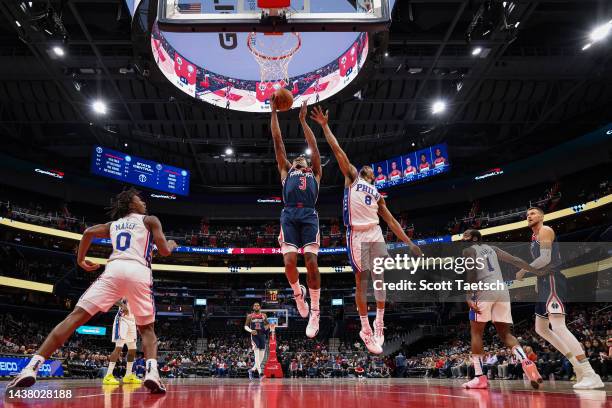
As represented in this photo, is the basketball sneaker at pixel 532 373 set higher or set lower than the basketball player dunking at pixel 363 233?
lower

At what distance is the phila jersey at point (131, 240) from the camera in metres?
4.79

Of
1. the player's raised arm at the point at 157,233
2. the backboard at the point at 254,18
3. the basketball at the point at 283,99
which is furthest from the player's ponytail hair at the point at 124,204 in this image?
the backboard at the point at 254,18

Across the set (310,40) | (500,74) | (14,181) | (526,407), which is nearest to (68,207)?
(14,181)

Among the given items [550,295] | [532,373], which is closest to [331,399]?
[532,373]

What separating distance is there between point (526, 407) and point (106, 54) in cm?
1897

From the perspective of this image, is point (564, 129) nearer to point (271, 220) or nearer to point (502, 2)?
point (502, 2)

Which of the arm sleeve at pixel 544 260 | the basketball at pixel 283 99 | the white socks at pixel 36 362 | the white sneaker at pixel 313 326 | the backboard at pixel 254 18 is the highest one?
the backboard at pixel 254 18

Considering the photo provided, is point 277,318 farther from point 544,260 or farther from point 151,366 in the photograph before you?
point 151,366

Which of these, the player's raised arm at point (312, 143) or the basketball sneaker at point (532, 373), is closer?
the basketball sneaker at point (532, 373)

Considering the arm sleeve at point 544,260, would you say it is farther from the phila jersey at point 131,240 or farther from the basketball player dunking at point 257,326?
the basketball player dunking at point 257,326

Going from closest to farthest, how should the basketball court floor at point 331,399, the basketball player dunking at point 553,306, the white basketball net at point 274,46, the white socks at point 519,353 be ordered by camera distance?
the basketball court floor at point 331,399 → the basketball player dunking at point 553,306 → the white socks at point 519,353 → the white basketball net at point 274,46

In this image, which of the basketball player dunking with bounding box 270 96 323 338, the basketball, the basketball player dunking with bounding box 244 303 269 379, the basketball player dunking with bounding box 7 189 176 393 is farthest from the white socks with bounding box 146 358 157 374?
the basketball player dunking with bounding box 244 303 269 379

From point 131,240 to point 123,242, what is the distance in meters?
0.08

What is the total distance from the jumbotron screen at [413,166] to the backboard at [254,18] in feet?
65.3
